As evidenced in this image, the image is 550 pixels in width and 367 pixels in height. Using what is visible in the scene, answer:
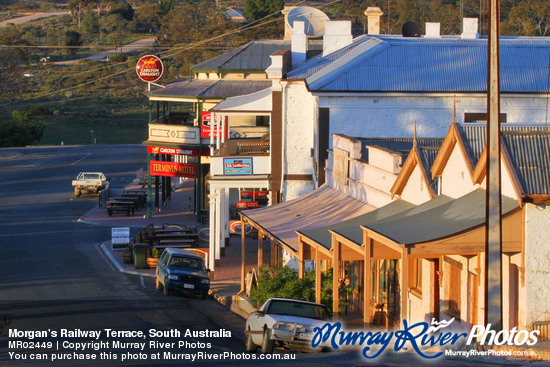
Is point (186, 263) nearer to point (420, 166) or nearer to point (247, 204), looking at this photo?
point (420, 166)

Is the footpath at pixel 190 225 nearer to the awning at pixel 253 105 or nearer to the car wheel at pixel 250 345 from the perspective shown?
the awning at pixel 253 105

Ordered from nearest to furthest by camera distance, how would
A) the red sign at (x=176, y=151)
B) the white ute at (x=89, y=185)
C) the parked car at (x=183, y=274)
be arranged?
the parked car at (x=183, y=274) < the red sign at (x=176, y=151) < the white ute at (x=89, y=185)

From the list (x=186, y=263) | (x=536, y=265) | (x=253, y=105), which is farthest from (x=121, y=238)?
(x=536, y=265)

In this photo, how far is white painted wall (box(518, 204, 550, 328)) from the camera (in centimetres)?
1541

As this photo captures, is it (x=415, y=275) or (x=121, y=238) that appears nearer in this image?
(x=415, y=275)

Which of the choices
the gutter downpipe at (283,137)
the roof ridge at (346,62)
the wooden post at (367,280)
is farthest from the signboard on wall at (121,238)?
the wooden post at (367,280)

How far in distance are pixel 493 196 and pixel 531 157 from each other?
1.84 metres

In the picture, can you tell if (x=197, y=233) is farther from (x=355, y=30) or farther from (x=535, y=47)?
(x=355, y=30)

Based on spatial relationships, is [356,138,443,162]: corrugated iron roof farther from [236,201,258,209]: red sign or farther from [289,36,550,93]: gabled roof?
[236,201,258,209]: red sign

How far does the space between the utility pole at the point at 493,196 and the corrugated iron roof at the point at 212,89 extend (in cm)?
2950

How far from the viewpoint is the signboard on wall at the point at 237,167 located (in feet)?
107

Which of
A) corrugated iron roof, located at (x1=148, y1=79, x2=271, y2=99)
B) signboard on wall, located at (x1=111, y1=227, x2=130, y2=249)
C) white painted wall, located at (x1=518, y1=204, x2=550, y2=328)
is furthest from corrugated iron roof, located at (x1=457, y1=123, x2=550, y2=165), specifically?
corrugated iron roof, located at (x1=148, y1=79, x2=271, y2=99)

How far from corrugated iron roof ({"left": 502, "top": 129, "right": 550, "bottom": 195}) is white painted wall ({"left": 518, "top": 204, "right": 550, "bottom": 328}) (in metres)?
0.35

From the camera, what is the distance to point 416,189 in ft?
66.7
